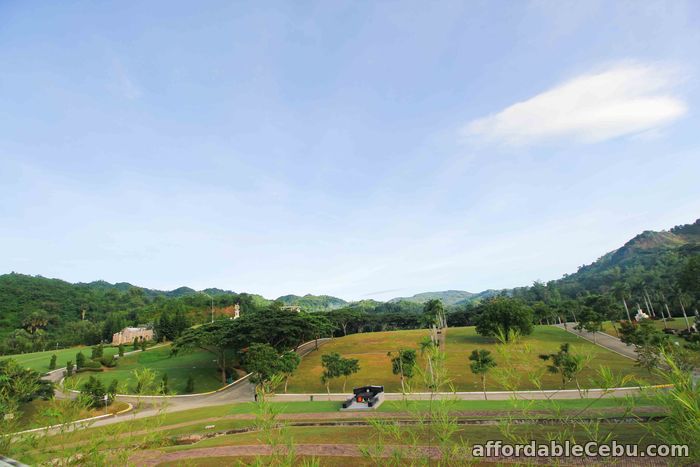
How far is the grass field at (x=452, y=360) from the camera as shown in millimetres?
45969

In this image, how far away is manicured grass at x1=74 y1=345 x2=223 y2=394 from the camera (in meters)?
55.6

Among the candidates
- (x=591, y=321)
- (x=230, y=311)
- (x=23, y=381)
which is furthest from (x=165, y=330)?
(x=591, y=321)

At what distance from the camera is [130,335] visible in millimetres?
99188

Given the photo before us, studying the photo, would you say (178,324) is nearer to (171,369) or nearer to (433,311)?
(171,369)

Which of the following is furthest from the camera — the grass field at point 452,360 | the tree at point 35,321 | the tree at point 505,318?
the tree at point 35,321

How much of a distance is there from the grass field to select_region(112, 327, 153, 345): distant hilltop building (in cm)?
5781

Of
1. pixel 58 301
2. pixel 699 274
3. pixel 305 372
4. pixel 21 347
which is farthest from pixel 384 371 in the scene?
pixel 58 301

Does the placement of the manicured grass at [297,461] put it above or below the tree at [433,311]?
below

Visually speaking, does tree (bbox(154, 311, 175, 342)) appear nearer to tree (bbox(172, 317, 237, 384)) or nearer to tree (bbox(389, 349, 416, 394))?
tree (bbox(172, 317, 237, 384))

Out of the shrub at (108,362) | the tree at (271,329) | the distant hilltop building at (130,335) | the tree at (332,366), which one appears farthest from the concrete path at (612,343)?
the distant hilltop building at (130,335)

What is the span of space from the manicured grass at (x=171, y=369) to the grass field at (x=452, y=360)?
603 inches

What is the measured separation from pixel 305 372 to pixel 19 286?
15254 cm

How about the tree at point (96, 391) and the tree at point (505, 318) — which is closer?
the tree at point (96, 391)

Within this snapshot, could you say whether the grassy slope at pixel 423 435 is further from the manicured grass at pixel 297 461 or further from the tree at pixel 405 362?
the tree at pixel 405 362
